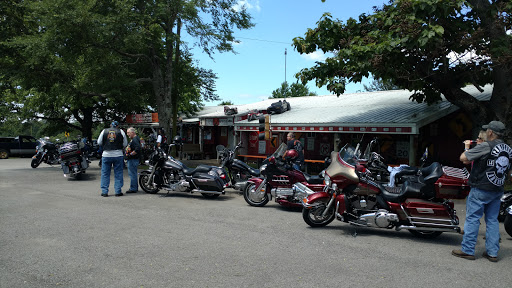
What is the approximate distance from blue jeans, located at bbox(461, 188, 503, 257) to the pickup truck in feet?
93.3

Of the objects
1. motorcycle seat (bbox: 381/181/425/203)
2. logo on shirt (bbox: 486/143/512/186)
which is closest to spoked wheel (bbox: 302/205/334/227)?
motorcycle seat (bbox: 381/181/425/203)

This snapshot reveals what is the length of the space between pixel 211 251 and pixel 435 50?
8.45m

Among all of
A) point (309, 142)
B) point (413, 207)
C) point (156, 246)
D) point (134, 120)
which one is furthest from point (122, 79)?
point (413, 207)

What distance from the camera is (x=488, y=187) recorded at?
4.72 m

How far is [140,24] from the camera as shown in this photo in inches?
621

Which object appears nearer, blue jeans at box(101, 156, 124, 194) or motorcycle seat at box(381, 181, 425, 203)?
motorcycle seat at box(381, 181, 425, 203)

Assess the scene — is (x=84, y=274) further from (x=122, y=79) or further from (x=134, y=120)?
(x=134, y=120)

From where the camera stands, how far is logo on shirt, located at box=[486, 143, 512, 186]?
4.71 m

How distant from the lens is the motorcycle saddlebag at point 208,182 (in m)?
9.05

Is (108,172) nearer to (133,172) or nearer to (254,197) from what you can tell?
(133,172)

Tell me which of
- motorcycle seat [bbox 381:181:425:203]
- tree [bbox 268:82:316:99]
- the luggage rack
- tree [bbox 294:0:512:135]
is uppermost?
tree [bbox 268:82:316:99]

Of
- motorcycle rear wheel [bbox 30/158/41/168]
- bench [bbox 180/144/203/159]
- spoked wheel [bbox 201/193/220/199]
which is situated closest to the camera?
spoked wheel [bbox 201/193/220/199]

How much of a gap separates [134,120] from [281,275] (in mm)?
27042

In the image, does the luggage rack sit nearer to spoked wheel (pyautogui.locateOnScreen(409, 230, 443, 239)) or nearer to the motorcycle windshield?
spoked wheel (pyautogui.locateOnScreen(409, 230, 443, 239))
